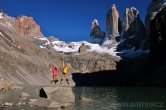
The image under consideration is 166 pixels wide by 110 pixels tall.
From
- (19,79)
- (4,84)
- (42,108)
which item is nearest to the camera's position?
(42,108)

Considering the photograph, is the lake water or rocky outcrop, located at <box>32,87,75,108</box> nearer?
rocky outcrop, located at <box>32,87,75,108</box>

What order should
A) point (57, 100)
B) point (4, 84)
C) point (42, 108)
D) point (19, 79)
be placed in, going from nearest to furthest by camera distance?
point (42, 108), point (57, 100), point (4, 84), point (19, 79)

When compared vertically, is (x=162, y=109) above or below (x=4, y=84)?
below

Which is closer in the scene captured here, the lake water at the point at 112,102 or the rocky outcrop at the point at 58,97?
the rocky outcrop at the point at 58,97

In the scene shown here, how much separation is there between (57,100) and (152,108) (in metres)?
13.1

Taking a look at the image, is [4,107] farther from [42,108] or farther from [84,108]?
[84,108]

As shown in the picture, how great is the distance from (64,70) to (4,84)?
233 ft

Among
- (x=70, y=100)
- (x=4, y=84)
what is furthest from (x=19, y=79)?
(x=70, y=100)

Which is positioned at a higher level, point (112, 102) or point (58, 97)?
point (58, 97)

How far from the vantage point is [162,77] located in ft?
631

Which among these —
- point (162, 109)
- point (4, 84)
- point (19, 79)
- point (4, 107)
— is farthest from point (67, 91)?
point (19, 79)

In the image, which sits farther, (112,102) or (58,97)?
(112,102)

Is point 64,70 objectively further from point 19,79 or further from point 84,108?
point 19,79

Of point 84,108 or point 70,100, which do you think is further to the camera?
point 70,100
